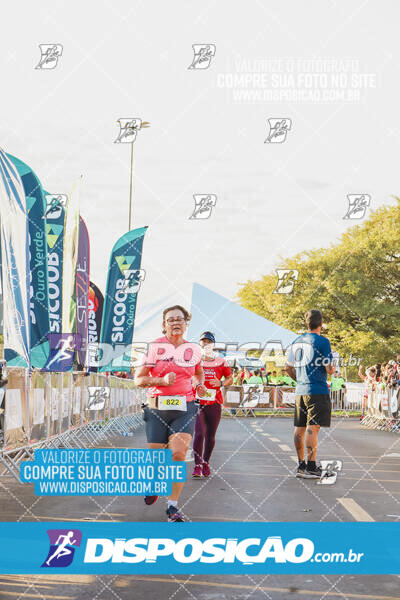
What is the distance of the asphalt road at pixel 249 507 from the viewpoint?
507 cm

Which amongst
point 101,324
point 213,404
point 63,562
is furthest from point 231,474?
point 101,324

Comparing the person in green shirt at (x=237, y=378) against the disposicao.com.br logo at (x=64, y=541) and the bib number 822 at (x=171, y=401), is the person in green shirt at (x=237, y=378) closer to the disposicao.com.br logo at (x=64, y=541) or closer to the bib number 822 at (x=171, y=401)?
the bib number 822 at (x=171, y=401)

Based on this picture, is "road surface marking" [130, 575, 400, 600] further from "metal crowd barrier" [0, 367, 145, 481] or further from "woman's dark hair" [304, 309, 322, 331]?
"woman's dark hair" [304, 309, 322, 331]

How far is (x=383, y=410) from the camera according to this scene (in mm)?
23609

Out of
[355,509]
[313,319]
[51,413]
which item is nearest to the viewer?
[355,509]

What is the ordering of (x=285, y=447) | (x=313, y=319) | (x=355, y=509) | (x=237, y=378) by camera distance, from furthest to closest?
(x=237, y=378) → (x=285, y=447) → (x=313, y=319) → (x=355, y=509)

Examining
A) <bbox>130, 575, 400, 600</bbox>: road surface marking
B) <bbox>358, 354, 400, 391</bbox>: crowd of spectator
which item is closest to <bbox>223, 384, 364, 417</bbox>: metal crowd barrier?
<bbox>358, 354, 400, 391</bbox>: crowd of spectator

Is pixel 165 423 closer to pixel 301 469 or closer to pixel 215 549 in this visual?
pixel 215 549

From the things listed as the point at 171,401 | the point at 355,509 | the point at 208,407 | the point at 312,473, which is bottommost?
the point at 312,473

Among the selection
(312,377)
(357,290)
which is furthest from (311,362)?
(357,290)

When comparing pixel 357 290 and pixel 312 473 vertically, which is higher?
pixel 357 290

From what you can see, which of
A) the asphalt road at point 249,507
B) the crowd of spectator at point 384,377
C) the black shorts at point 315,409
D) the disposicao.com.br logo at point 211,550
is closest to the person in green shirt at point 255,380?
the crowd of spectator at point 384,377

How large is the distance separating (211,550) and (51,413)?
334 inches

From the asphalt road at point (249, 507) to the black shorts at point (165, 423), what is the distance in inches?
26.6
